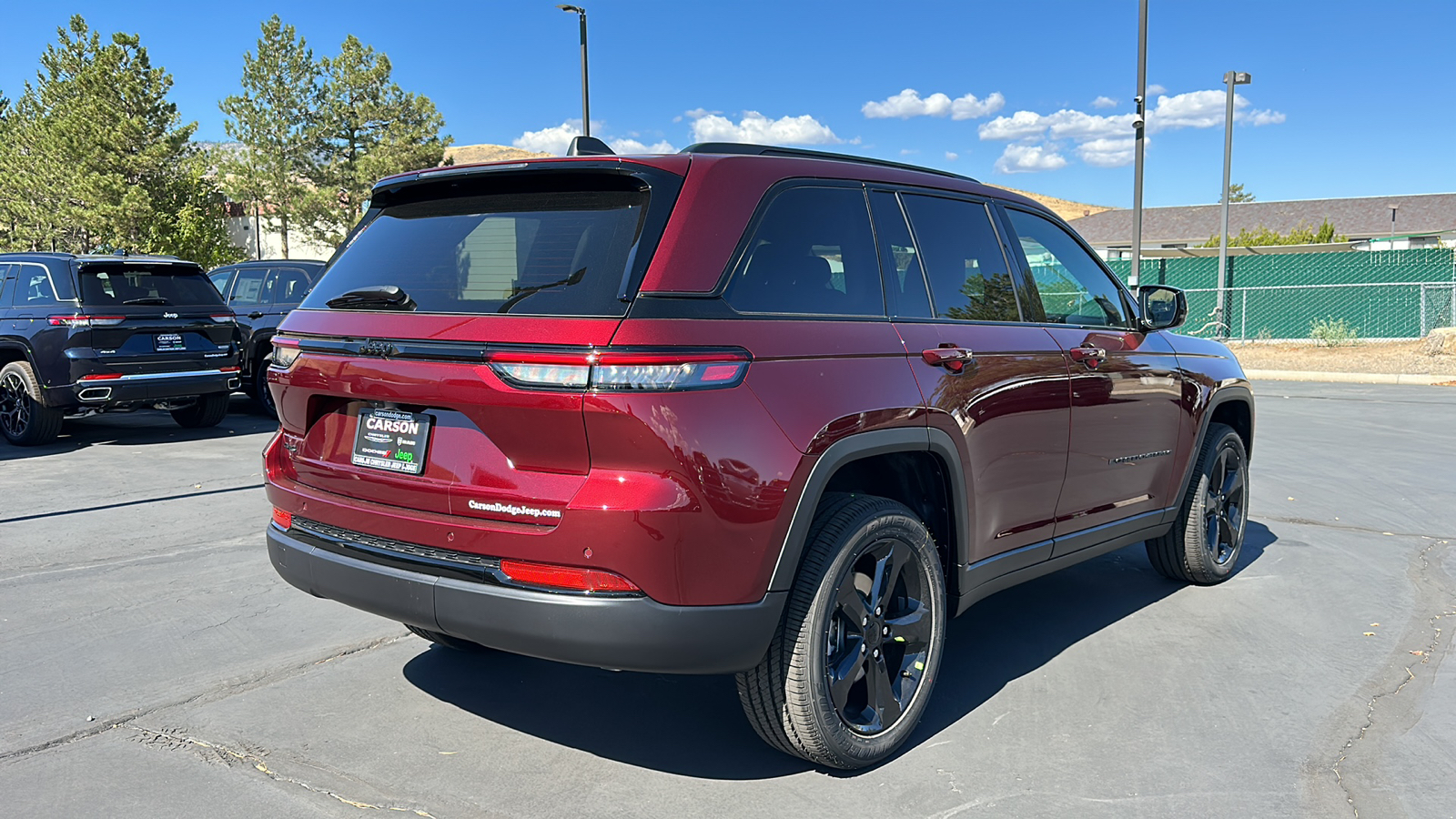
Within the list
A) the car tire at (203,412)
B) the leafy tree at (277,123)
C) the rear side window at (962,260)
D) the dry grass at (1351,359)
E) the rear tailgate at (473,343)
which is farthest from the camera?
the leafy tree at (277,123)

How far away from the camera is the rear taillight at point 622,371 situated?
2.79 metres

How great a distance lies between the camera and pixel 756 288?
10.3 feet

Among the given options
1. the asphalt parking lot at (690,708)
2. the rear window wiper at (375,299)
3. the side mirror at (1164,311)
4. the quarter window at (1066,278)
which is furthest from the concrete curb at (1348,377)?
the rear window wiper at (375,299)

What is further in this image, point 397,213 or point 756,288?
Answer: point 397,213

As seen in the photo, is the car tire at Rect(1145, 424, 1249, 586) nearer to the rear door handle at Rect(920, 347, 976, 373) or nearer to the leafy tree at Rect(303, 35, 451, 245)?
the rear door handle at Rect(920, 347, 976, 373)

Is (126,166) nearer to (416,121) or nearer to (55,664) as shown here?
(416,121)

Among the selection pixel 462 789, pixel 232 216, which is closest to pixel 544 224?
pixel 462 789

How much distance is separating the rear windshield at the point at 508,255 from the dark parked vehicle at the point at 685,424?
0.4 inches

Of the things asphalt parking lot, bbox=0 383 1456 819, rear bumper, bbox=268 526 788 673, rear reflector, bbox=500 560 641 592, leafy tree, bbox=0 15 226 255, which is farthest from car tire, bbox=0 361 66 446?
leafy tree, bbox=0 15 226 255

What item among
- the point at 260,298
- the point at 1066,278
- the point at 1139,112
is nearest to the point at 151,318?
the point at 260,298

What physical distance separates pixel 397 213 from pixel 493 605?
4.85ft

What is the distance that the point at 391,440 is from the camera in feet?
10.6

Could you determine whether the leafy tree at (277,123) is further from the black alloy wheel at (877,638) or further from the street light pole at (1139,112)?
the black alloy wheel at (877,638)

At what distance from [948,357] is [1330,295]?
25.5 metres
